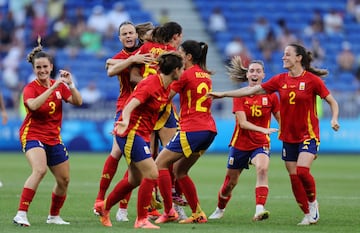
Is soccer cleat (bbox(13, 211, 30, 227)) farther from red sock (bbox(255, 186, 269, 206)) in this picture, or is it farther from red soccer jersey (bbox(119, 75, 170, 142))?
red sock (bbox(255, 186, 269, 206))

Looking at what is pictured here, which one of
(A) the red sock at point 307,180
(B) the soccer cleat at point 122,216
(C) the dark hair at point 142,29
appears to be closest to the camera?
(A) the red sock at point 307,180

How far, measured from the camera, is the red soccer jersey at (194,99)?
12.4m

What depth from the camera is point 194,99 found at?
12492mm

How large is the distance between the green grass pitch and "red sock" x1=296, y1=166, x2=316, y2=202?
15.1 inches

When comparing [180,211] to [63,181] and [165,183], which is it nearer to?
[165,183]

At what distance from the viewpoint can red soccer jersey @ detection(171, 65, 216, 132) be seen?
1243cm

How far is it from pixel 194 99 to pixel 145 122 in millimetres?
1060

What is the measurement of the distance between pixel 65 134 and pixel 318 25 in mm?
11010

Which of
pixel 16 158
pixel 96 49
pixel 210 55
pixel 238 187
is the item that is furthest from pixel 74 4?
pixel 238 187

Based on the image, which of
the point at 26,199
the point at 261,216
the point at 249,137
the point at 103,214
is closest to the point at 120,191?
the point at 103,214

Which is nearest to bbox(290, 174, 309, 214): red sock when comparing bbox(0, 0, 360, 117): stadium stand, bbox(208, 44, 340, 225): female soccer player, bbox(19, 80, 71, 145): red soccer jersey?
bbox(208, 44, 340, 225): female soccer player

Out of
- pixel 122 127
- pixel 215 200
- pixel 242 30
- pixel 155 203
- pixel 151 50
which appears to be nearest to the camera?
pixel 122 127

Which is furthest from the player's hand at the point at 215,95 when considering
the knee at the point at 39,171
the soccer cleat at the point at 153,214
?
the knee at the point at 39,171

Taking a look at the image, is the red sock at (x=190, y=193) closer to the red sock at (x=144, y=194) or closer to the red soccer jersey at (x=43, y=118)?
the red sock at (x=144, y=194)
